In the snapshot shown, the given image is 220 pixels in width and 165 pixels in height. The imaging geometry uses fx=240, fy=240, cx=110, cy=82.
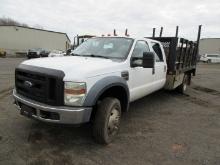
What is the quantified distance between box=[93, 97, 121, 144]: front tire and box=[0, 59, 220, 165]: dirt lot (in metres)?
0.17

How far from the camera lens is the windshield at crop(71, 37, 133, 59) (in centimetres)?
479

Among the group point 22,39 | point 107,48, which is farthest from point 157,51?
point 22,39

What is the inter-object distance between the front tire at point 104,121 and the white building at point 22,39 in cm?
4367

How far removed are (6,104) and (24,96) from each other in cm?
256

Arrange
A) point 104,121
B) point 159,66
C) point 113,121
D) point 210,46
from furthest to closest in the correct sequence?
1. point 210,46
2. point 159,66
3. point 113,121
4. point 104,121

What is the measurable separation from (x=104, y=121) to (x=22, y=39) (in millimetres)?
47103

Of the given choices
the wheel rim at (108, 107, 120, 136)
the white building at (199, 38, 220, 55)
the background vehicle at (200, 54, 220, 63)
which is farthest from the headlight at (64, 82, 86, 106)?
the white building at (199, 38, 220, 55)

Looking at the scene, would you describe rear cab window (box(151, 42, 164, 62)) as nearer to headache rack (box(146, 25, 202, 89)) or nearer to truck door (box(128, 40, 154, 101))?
truck door (box(128, 40, 154, 101))

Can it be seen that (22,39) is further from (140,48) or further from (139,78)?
(139,78)

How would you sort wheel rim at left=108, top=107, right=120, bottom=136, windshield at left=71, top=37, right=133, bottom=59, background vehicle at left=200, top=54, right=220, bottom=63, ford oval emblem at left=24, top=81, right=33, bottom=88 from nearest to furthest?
ford oval emblem at left=24, top=81, right=33, bottom=88
wheel rim at left=108, top=107, right=120, bottom=136
windshield at left=71, top=37, right=133, bottom=59
background vehicle at left=200, top=54, right=220, bottom=63

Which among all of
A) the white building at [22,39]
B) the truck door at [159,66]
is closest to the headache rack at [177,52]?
the truck door at [159,66]

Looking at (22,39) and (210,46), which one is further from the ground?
(210,46)

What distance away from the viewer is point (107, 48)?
5.00 metres

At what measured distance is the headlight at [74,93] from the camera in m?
3.45
